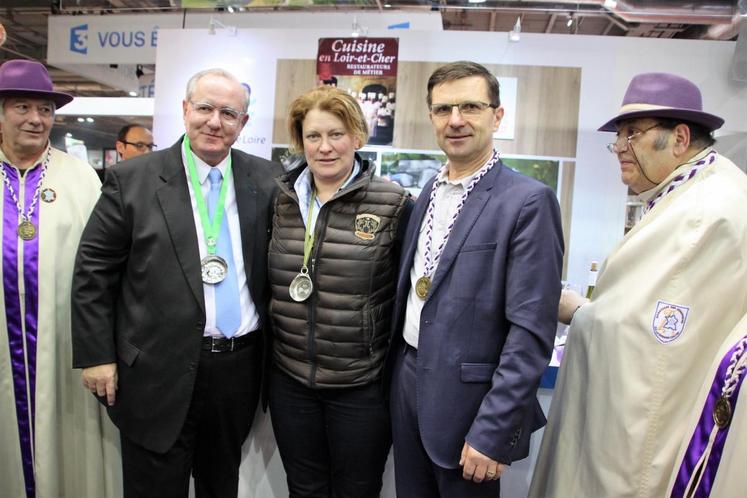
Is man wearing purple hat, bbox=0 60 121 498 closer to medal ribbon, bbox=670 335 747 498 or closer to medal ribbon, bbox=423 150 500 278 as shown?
medal ribbon, bbox=423 150 500 278

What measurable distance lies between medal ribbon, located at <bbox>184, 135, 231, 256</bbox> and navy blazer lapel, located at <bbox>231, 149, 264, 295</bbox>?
6 cm

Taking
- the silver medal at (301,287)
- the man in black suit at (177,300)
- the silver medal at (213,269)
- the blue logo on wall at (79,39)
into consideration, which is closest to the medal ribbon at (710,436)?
the silver medal at (301,287)

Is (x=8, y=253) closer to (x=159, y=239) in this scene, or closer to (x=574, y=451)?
(x=159, y=239)

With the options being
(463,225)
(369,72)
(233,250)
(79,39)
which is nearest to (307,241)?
(233,250)

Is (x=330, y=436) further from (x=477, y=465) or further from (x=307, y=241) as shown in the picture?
(x=307, y=241)

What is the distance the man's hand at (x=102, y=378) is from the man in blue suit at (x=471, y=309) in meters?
1.08

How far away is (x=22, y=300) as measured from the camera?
7.62 ft

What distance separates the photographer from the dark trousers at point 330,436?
1.95m

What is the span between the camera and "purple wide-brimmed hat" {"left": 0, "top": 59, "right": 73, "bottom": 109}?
92.1 inches

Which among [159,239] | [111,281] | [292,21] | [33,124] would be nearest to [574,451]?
[159,239]

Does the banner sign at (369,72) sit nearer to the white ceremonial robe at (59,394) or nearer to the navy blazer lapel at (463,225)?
the white ceremonial robe at (59,394)

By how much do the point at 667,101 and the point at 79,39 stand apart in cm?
734

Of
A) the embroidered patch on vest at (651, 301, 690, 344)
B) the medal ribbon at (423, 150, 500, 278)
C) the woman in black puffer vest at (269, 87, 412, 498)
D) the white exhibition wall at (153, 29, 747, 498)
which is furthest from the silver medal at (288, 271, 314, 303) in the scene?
the white exhibition wall at (153, 29, 747, 498)

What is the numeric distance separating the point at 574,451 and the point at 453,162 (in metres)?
1.09
